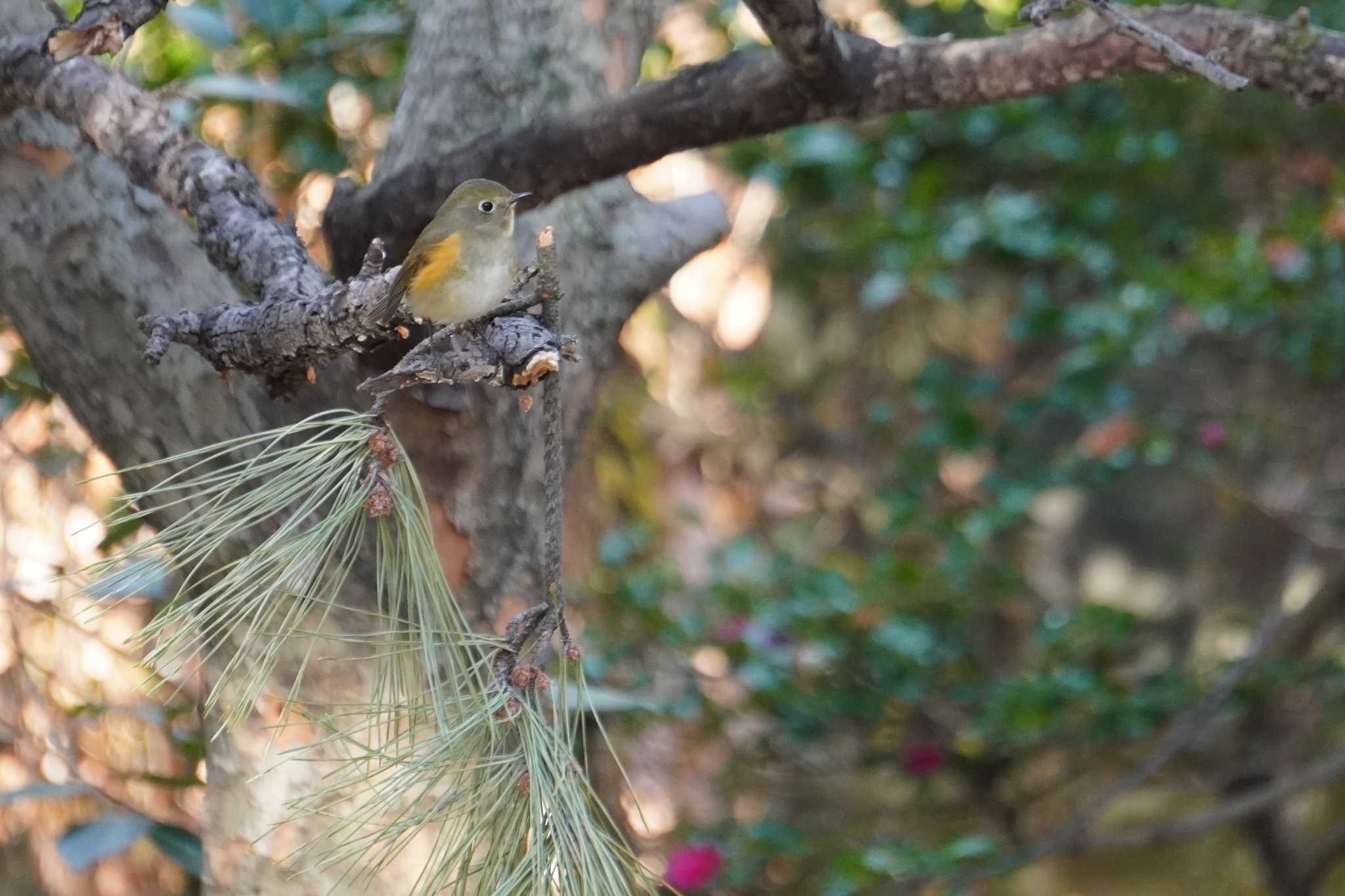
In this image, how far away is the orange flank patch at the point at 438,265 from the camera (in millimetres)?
682

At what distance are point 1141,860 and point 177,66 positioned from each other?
239 cm

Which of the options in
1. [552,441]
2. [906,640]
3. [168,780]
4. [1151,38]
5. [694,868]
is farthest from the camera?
[906,640]

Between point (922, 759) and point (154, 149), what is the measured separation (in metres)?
1.43

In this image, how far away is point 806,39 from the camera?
2.68 ft

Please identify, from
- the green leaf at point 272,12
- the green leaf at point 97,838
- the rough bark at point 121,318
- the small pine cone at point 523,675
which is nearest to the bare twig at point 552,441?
the small pine cone at point 523,675

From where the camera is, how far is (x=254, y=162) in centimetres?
179

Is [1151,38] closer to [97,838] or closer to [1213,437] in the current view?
[97,838]

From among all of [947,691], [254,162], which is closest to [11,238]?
[254,162]

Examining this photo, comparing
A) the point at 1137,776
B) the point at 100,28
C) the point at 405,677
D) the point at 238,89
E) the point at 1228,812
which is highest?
the point at 100,28

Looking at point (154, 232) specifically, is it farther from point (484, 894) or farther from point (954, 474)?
point (954, 474)

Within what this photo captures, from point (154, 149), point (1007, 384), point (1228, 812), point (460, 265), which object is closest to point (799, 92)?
point (460, 265)

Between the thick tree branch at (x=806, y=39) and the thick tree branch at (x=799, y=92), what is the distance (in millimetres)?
17

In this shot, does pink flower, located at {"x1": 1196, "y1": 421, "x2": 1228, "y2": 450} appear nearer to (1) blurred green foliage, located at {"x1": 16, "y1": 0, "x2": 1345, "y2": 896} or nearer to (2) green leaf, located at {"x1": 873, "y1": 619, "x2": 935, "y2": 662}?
(1) blurred green foliage, located at {"x1": 16, "y1": 0, "x2": 1345, "y2": 896}

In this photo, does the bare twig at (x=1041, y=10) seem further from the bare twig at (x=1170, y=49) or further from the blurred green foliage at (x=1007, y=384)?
the blurred green foliage at (x=1007, y=384)
